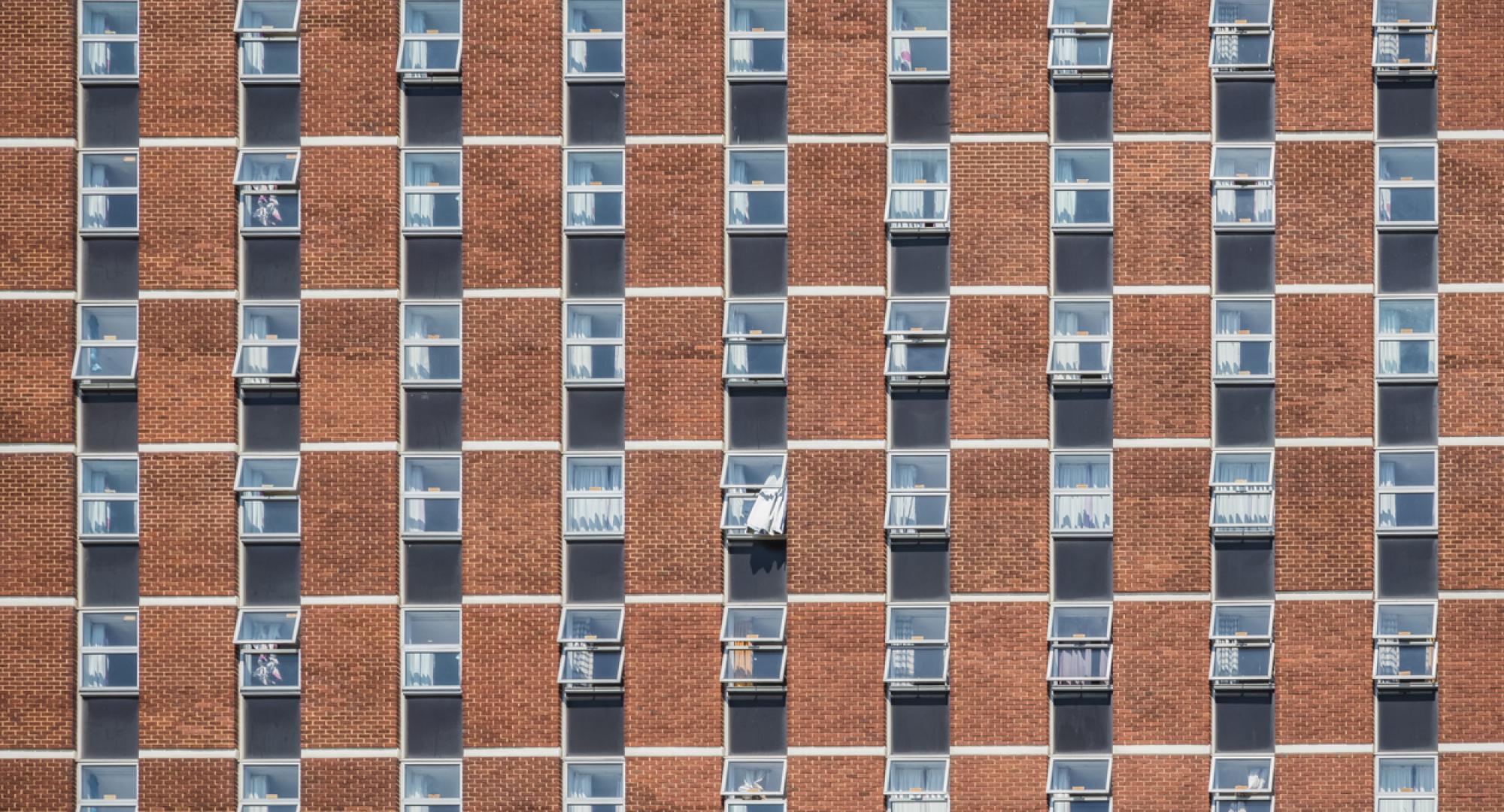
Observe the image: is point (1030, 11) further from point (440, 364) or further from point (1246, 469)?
point (440, 364)

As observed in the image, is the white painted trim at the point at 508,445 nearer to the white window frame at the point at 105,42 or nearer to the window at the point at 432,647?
the window at the point at 432,647

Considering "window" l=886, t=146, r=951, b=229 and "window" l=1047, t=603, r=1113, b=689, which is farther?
"window" l=886, t=146, r=951, b=229

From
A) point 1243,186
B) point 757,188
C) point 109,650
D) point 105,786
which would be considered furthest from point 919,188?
point 105,786

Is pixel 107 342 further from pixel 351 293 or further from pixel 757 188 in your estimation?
pixel 757 188

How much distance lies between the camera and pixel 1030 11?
26125mm

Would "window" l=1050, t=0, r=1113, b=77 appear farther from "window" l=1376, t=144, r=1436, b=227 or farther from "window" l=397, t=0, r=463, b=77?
"window" l=397, t=0, r=463, b=77

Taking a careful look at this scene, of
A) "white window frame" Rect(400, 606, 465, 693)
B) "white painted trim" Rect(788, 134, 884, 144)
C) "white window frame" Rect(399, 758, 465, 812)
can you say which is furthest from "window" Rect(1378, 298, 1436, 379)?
"white window frame" Rect(399, 758, 465, 812)

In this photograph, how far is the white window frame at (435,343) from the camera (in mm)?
25953

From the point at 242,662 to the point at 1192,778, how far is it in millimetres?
16514

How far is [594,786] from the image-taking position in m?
25.9

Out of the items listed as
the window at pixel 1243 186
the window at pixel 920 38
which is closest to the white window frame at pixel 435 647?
the window at pixel 920 38

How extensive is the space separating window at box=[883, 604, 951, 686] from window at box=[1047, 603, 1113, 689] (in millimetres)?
1832

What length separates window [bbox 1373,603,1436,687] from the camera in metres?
25.5

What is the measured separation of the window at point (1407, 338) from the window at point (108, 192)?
71.4ft
